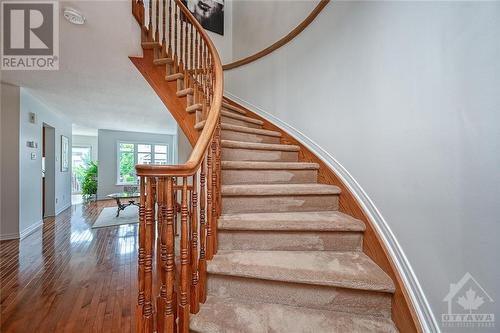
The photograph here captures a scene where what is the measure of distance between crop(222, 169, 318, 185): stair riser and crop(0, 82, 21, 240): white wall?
3769mm

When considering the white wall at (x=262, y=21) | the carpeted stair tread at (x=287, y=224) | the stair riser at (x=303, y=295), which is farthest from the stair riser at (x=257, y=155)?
the white wall at (x=262, y=21)

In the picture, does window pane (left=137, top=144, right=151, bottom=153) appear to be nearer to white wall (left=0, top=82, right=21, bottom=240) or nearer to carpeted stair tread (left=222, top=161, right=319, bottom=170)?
white wall (left=0, top=82, right=21, bottom=240)

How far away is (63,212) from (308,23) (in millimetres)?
6480

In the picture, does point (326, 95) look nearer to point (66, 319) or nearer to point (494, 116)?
point (494, 116)

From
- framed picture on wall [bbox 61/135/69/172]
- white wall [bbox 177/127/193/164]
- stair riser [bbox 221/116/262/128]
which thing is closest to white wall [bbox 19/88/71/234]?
framed picture on wall [bbox 61/135/69/172]

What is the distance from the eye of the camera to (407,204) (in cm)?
111

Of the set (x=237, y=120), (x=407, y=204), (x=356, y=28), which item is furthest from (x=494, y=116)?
(x=237, y=120)

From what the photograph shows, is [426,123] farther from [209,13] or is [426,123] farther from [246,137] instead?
[209,13]

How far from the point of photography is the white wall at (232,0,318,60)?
95.4 inches

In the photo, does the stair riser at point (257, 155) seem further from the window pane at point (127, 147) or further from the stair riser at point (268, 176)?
the window pane at point (127, 147)

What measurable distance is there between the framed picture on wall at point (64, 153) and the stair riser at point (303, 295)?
245 inches

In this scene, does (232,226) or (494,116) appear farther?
(232,226)

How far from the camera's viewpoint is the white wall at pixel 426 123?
0.77 meters

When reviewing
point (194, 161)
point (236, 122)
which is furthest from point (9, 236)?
point (194, 161)
